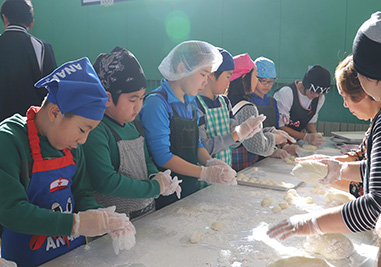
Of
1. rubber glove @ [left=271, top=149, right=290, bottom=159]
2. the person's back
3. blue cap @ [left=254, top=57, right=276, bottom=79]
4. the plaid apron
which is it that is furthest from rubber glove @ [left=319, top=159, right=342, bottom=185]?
the person's back

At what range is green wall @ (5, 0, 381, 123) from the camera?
4.46 meters

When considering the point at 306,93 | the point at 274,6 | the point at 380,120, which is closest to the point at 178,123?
the point at 380,120

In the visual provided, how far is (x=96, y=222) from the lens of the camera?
1119 millimetres

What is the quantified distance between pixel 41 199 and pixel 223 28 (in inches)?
180

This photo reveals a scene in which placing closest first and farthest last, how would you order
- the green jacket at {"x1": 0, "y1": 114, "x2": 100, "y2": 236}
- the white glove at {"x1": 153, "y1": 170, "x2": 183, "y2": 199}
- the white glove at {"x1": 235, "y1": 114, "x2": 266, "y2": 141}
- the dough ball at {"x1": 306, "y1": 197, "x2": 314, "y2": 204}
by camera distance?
1. the green jacket at {"x1": 0, "y1": 114, "x2": 100, "y2": 236}
2. the white glove at {"x1": 153, "y1": 170, "x2": 183, "y2": 199}
3. the dough ball at {"x1": 306, "y1": 197, "x2": 314, "y2": 204}
4. the white glove at {"x1": 235, "y1": 114, "x2": 266, "y2": 141}

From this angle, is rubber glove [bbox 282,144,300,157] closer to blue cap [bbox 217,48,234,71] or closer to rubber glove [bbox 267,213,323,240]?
blue cap [bbox 217,48,234,71]

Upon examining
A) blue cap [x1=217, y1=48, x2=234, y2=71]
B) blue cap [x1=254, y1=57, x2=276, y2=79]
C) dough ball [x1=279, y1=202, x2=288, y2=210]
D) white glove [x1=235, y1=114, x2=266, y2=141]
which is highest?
blue cap [x1=217, y1=48, x2=234, y2=71]

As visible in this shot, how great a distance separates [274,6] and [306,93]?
1.82 metres

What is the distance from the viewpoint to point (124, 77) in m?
1.48

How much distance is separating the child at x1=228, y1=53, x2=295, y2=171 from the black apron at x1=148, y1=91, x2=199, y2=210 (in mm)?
711

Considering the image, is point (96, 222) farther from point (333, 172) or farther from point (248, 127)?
point (248, 127)

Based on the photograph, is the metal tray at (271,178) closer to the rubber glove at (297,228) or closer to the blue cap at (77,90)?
the rubber glove at (297,228)

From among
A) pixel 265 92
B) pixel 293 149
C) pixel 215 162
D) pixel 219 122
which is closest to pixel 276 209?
pixel 215 162

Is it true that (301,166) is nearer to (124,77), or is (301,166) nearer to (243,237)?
(243,237)
